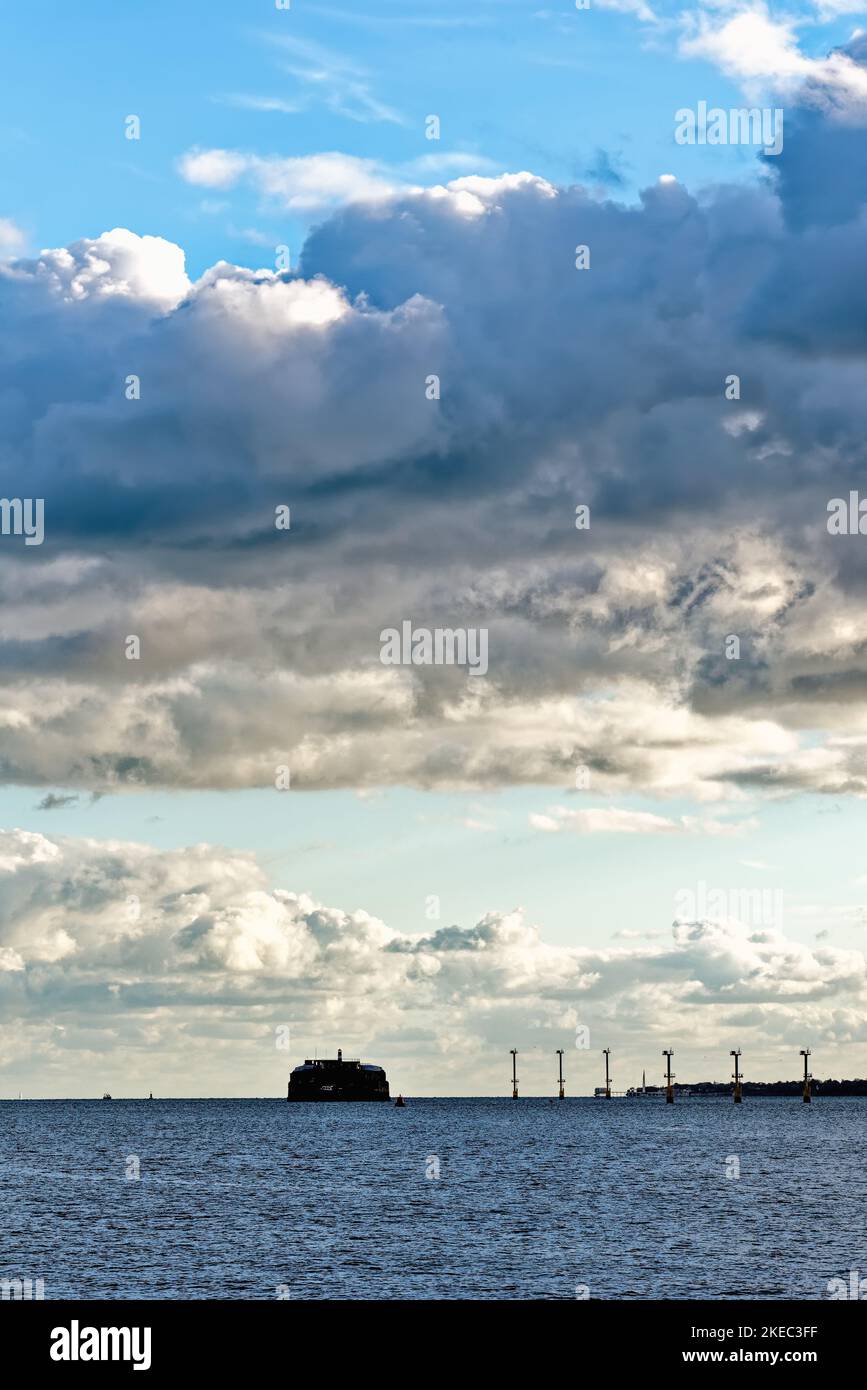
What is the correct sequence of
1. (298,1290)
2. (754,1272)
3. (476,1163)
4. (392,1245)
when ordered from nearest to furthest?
1. (298,1290)
2. (754,1272)
3. (392,1245)
4. (476,1163)

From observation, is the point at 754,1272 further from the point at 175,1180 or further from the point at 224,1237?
the point at 175,1180

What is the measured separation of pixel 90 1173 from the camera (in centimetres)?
18138

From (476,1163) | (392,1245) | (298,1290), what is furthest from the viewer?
(476,1163)

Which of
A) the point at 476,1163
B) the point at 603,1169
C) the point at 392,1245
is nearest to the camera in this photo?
the point at 392,1245

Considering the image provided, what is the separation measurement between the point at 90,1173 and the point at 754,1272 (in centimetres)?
11515

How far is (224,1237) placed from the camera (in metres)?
102

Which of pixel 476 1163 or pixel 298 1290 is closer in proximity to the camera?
pixel 298 1290
